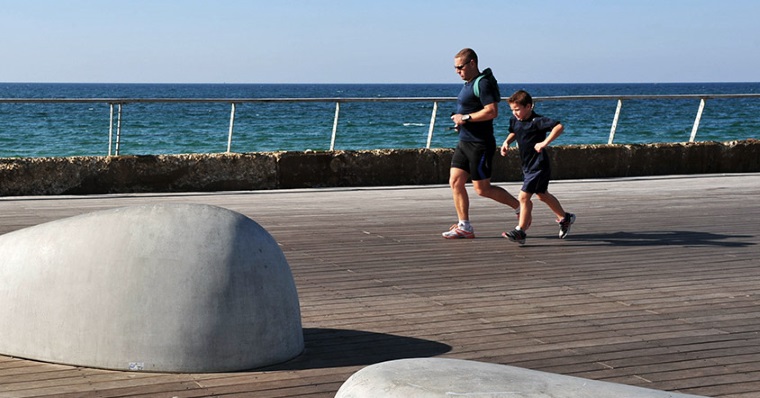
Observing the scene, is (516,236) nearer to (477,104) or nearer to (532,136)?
(532,136)

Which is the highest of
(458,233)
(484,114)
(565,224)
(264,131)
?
(484,114)

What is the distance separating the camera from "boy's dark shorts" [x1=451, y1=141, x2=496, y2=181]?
9992 millimetres

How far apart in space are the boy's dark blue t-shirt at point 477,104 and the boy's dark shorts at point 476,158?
0.17 ft

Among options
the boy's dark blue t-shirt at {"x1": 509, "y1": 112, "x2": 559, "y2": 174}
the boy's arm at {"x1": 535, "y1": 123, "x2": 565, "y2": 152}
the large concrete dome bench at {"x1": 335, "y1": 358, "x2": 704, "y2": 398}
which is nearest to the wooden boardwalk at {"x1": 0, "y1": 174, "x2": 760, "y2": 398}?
the boy's dark blue t-shirt at {"x1": 509, "y1": 112, "x2": 559, "y2": 174}

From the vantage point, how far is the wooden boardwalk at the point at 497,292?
5266mm

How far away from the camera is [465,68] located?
9.87 metres

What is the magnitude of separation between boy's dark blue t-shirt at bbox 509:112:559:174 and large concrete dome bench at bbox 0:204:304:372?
4.73 meters

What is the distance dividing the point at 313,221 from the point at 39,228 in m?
5.62

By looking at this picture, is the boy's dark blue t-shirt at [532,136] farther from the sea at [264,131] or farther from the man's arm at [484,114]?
the sea at [264,131]

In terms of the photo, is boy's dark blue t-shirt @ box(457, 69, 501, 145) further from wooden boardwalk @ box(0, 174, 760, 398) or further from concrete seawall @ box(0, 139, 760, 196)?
concrete seawall @ box(0, 139, 760, 196)

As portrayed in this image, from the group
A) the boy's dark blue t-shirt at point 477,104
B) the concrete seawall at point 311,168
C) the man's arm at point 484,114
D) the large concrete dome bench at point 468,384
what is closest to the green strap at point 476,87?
the boy's dark blue t-shirt at point 477,104

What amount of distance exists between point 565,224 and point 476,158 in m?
1.03

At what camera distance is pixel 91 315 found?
523 centimetres

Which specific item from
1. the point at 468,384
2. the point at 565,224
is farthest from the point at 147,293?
the point at 565,224
